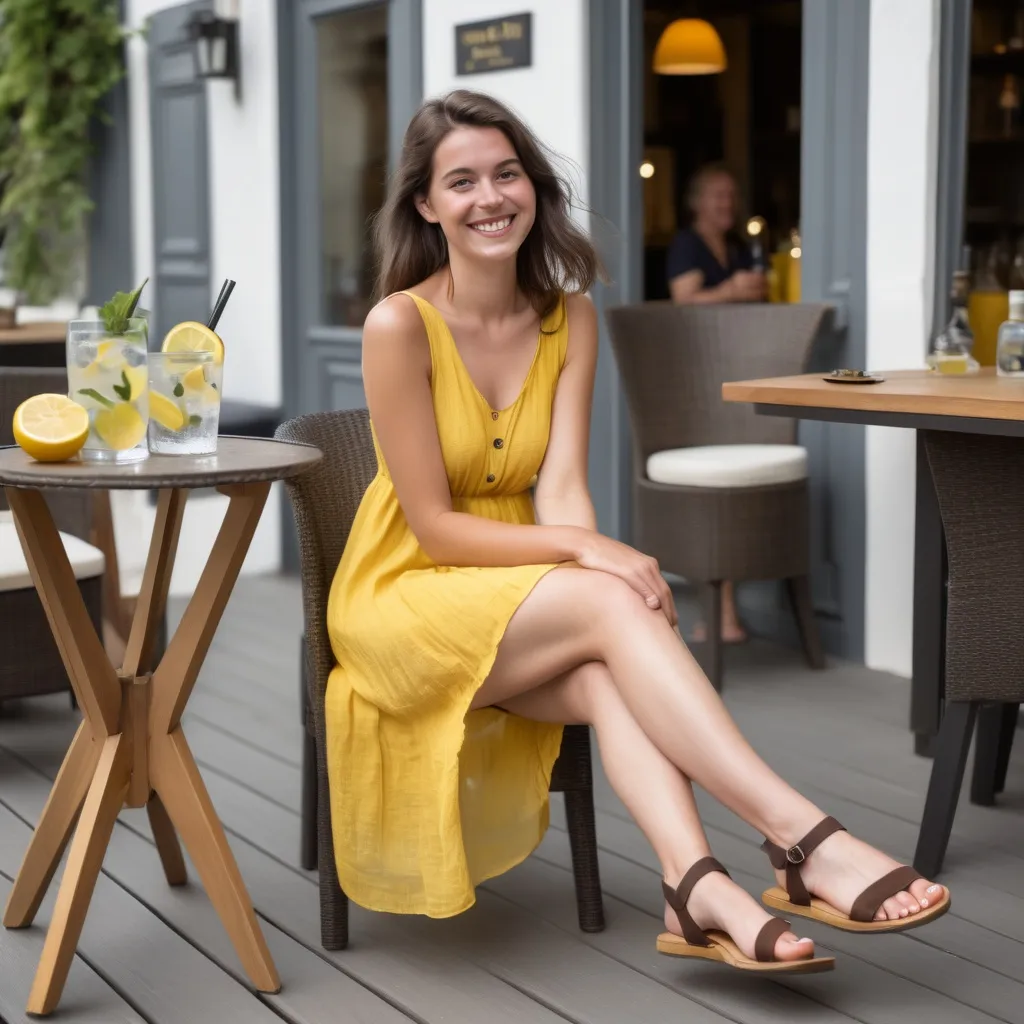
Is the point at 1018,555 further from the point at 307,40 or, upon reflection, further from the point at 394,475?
the point at 307,40

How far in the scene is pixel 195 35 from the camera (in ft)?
20.1

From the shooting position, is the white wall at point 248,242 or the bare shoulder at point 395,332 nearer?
the bare shoulder at point 395,332

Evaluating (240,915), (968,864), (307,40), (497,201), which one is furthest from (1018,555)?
(307,40)

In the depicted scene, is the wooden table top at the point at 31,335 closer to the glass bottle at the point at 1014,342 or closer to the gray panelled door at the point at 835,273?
the gray panelled door at the point at 835,273

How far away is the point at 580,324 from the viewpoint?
262 cm

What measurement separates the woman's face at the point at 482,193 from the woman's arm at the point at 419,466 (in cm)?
17

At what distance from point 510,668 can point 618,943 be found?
1.65 feet

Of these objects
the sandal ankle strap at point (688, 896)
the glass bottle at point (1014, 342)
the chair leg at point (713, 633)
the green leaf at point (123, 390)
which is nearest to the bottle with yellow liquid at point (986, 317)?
the glass bottle at point (1014, 342)

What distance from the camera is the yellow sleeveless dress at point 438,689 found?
231cm

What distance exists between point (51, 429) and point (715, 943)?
3.82ft

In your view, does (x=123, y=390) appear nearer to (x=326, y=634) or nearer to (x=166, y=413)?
(x=166, y=413)

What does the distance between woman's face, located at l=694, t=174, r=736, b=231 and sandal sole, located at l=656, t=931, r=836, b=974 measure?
3.79 meters

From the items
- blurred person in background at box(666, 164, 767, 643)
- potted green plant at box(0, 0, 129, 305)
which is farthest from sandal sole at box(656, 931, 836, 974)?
potted green plant at box(0, 0, 129, 305)

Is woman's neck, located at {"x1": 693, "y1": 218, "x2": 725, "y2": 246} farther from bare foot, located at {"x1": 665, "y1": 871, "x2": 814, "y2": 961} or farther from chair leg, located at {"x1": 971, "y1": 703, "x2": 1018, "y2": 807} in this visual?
bare foot, located at {"x1": 665, "y1": 871, "x2": 814, "y2": 961}
